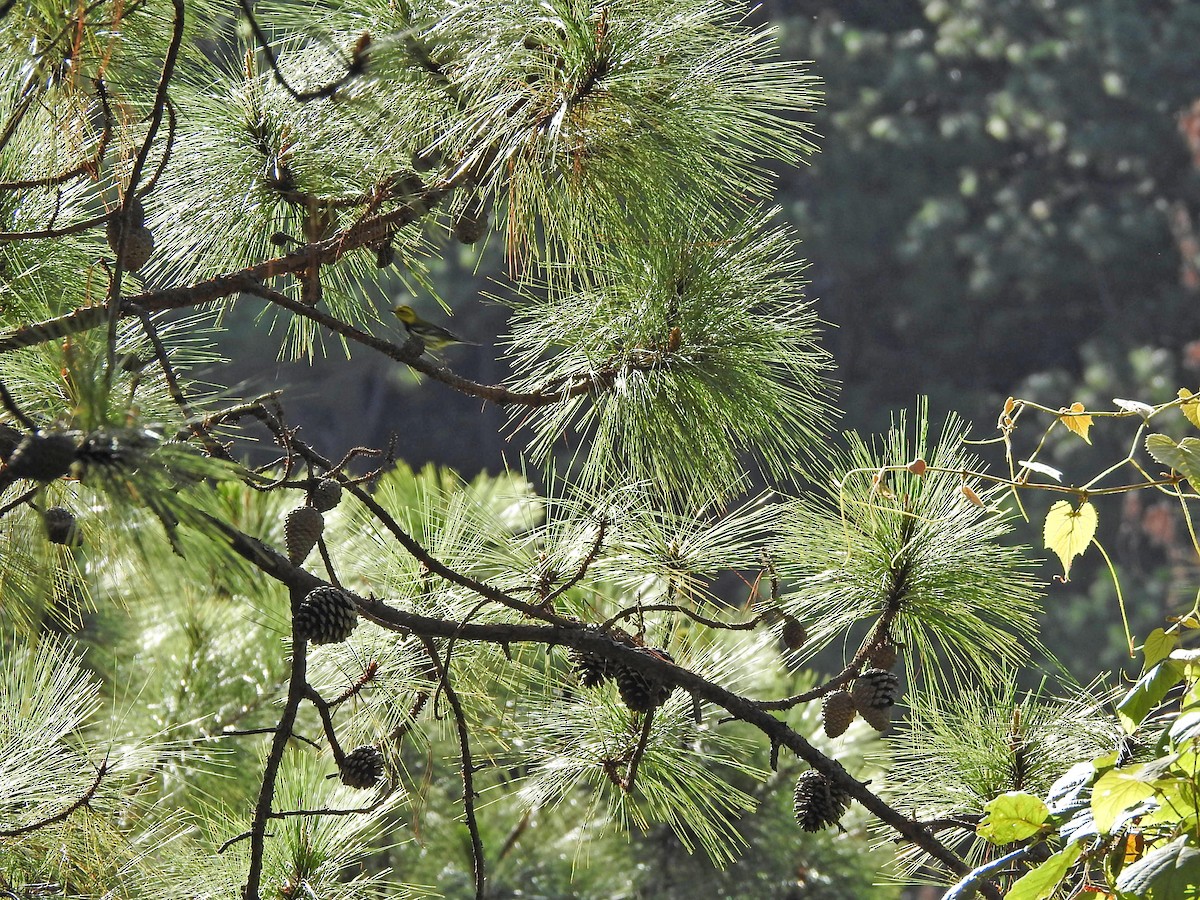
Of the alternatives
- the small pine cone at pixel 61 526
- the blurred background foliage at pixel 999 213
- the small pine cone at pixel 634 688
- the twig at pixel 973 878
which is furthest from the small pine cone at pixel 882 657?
the blurred background foliage at pixel 999 213

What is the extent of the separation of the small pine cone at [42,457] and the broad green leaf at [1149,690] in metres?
0.35

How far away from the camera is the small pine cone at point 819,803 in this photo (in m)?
0.68

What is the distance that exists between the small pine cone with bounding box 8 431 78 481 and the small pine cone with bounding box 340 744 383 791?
35cm

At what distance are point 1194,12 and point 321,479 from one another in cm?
557

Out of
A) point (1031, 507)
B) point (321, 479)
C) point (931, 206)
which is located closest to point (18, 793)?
point (321, 479)

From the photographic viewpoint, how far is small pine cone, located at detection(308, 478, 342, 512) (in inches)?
24.7

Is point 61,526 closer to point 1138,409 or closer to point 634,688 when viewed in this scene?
point 634,688

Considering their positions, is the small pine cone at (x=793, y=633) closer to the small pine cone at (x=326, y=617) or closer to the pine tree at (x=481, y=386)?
the pine tree at (x=481, y=386)

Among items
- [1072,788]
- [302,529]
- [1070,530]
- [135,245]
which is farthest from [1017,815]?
[135,245]

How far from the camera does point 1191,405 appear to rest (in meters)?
0.50

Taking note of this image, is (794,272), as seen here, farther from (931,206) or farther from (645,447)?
(931,206)

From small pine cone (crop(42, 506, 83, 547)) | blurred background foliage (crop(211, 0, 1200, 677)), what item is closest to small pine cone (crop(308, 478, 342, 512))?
small pine cone (crop(42, 506, 83, 547))

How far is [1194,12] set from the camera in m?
5.25

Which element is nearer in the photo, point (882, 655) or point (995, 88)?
point (882, 655)
